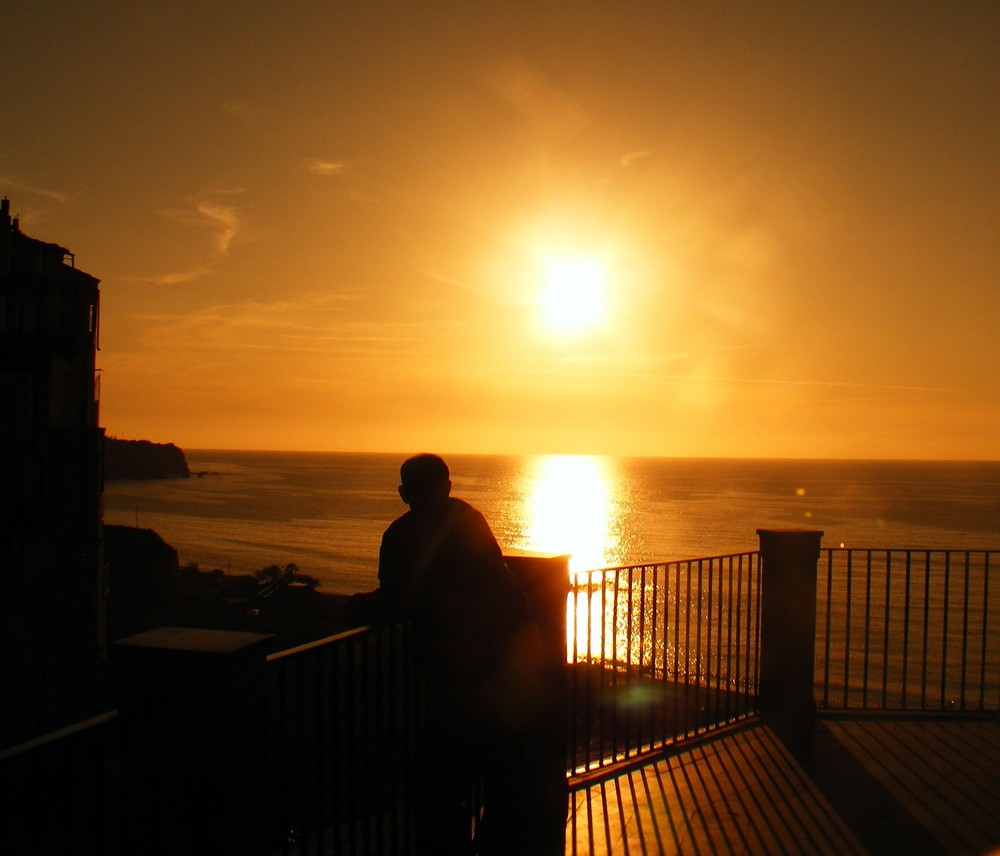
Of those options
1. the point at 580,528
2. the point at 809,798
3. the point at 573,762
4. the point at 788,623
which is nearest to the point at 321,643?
the point at 573,762

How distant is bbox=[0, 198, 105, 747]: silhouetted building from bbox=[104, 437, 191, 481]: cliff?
167m

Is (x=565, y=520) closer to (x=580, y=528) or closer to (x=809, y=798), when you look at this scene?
(x=580, y=528)

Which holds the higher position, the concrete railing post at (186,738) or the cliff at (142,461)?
the concrete railing post at (186,738)

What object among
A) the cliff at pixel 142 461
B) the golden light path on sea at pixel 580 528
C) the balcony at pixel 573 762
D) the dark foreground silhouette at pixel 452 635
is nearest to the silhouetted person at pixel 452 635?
the dark foreground silhouette at pixel 452 635

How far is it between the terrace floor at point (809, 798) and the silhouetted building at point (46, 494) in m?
22.3

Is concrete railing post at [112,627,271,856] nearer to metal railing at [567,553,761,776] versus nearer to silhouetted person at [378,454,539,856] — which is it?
silhouetted person at [378,454,539,856]

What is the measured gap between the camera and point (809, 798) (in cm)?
532

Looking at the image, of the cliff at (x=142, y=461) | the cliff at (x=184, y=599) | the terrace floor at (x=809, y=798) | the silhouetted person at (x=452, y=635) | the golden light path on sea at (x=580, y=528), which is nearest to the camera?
the silhouetted person at (x=452, y=635)

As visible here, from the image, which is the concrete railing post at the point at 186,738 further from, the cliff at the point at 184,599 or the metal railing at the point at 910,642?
the cliff at the point at 184,599

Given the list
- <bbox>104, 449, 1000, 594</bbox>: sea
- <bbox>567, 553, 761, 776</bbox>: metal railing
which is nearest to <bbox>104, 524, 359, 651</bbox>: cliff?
<bbox>104, 449, 1000, 594</bbox>: sea

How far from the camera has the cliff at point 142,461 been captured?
179875 mm

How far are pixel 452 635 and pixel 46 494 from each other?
24485mm

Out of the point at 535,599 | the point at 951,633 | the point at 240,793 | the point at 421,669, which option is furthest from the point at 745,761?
the point at 951,633

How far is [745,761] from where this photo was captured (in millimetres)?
5973
